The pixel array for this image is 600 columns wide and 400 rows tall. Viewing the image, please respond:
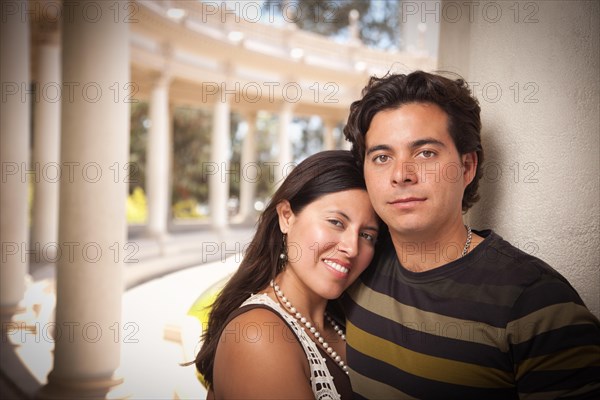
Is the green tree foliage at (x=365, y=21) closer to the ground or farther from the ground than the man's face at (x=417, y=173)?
farther from the ground

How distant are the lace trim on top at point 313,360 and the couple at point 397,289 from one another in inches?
0.7

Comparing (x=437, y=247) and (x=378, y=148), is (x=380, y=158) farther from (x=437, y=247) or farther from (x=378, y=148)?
(x=437, y=247)

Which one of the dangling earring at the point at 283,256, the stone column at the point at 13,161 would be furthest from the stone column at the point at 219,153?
the dangling earring at the point at 283,256

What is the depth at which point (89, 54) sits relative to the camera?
12.7m

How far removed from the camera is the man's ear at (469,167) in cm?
624

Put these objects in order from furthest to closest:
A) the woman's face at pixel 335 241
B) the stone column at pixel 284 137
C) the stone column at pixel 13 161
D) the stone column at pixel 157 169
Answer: the stone column at pixel 284 137, the stone column at pixel 157 169, the stone column at pixel 13 161, the woman's face at pixel 335 241

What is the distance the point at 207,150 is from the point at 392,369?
211 feet

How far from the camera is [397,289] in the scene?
244 inches

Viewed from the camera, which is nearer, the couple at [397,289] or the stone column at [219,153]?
the couple at [397,289]

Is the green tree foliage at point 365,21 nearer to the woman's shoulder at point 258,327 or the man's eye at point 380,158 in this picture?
the man's eye at point 380,158

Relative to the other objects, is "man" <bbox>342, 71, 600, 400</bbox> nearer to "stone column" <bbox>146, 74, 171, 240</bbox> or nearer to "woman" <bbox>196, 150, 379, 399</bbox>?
"woman" <bbox>196, 150, 379, 399</bbox>

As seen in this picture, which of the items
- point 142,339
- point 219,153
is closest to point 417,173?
point 142,339

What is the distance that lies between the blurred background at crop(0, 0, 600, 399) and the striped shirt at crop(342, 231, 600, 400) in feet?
4.07

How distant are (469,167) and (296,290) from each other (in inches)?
108
